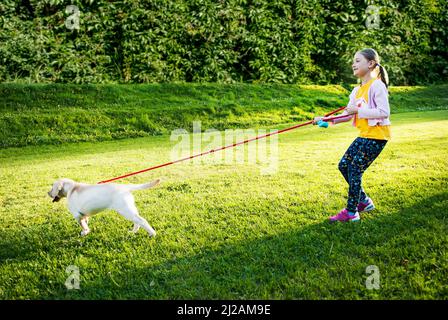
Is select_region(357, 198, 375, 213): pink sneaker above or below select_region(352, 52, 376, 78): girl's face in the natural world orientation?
below

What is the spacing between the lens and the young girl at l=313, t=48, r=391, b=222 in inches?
133

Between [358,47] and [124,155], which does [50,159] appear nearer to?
[124,155]

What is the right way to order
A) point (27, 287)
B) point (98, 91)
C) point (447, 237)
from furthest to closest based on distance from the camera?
point (98, 91), point (447, 237), point (27, 287)

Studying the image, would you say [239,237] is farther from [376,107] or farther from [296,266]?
[376,107]

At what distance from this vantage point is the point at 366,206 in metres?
3.81

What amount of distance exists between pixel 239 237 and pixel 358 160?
1.37m

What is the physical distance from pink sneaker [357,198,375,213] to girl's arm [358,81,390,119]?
965 millimetres

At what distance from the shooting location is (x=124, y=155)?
6.80 meters

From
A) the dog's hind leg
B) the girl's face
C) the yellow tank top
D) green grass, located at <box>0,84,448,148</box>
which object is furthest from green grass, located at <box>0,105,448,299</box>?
green grass, located at <box>0,84,448,148</box>

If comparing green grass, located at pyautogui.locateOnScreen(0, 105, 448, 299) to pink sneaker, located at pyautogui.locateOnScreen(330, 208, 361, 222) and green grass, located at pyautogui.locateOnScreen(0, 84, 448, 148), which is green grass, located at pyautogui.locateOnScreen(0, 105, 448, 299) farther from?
green grass, located at pyautogui.locateOnScreen(0, 84, 448, 148)

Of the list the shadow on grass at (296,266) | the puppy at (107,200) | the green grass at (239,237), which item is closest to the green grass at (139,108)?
the green grass at (239,237)

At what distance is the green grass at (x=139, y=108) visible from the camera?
26.5 ft

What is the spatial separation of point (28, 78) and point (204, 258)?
8910mm
